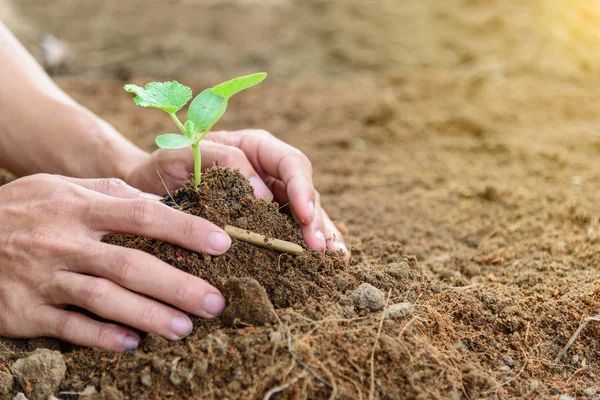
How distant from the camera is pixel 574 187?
2.36 m

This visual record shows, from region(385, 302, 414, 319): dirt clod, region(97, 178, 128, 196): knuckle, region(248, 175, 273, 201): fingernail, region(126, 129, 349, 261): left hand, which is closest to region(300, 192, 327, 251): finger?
region(126, 129, 349, 261): left hand

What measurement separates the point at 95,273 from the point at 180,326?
227mm

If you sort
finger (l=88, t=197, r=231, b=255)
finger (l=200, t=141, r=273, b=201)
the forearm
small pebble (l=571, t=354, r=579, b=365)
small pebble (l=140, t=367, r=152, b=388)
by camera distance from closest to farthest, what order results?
1. small pebble (l=140, t=367, r=152, b=388)
2. finger (l=88, t=197, r=231, b=255)
3. small pebble (l=571, t=354, r=579, b=365)
4. finger (l=200, t=141, r=273, b=201)
5. the forearm

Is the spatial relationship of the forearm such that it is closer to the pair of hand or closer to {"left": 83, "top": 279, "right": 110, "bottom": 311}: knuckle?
the pair of hand

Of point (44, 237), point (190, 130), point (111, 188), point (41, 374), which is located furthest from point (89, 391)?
point (190, 130)

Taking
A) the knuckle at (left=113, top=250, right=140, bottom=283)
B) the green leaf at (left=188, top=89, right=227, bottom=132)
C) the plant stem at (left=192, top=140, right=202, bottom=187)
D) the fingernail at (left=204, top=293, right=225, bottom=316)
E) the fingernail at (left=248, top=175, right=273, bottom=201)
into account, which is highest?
the green leaf at (left=188, top=89, right=227, bottom=132)

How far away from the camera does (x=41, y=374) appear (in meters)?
1.23

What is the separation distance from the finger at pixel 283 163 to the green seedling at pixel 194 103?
0.29 meters

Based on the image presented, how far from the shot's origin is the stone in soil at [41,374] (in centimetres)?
122

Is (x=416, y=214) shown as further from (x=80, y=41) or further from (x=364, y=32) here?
(x=80, y=41)

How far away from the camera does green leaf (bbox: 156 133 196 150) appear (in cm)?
125

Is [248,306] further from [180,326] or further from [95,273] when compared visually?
[95,273]

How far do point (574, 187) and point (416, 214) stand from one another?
68cm

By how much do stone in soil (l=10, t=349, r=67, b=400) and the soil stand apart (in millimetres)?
39
